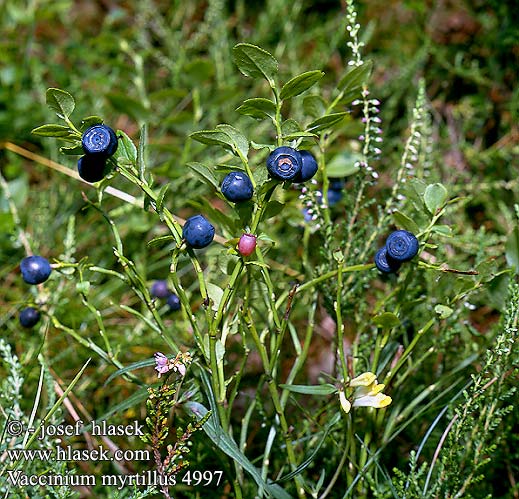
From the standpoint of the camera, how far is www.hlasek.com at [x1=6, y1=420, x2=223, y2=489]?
96 cm

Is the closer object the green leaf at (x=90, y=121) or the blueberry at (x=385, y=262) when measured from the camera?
the green leaf at (x=90, y=121)

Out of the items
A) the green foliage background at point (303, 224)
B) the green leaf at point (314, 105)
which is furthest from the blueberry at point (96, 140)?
the green leaf at point (314, 105)

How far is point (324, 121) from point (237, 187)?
14 cm

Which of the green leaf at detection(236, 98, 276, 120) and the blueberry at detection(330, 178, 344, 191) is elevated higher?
the green leaf at detection(236, 98, 276, 120)

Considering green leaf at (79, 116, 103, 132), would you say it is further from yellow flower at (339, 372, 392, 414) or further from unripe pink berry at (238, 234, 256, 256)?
yellow flower at (339, 372, 392, 414)

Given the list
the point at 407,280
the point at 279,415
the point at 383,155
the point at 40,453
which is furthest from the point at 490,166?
the point at 40,453

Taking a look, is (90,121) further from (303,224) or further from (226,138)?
(303,224)

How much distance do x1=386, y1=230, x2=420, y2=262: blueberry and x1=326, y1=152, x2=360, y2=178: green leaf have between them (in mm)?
523

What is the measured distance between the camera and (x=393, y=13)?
7.00 ft

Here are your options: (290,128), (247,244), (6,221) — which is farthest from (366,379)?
(6,221)

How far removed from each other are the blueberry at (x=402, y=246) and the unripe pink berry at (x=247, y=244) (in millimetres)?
196

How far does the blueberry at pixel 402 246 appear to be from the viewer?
2.95 ft

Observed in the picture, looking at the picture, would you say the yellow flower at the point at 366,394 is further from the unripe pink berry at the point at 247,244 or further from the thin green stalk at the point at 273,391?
the unripe pink berry at the point at 247,244

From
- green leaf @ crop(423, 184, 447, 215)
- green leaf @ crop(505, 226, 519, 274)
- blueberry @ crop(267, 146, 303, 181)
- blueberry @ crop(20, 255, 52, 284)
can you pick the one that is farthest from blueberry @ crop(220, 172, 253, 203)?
green leaf @ crop(505, 226, 519, 274)
